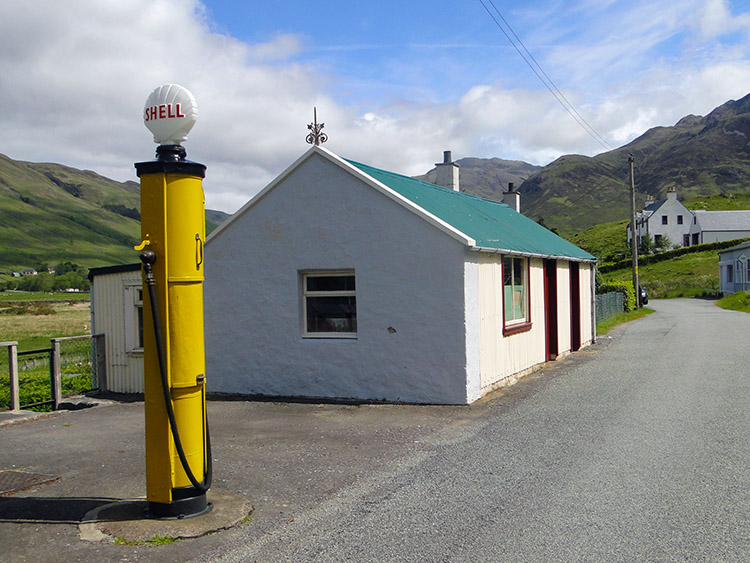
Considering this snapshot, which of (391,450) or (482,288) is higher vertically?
(482,288)

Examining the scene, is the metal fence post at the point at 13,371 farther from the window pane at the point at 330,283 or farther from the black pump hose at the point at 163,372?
the black pump hose at the point at 163,372

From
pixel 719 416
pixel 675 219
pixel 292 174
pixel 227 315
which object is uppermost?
pixel 675 219

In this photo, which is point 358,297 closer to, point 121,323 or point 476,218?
point 476,218

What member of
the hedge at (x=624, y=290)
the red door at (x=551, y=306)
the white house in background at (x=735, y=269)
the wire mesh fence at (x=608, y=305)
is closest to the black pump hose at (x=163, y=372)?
the red door at (x=551, y=306)

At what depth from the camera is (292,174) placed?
12031 millimetres

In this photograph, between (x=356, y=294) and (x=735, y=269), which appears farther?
(x=735, y=269)

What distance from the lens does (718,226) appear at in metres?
86.8

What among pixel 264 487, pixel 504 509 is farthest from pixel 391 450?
pixel 504 509

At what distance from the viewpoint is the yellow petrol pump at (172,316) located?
5.67m

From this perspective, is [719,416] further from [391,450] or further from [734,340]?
[734,340]

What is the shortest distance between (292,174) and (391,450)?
588 cm

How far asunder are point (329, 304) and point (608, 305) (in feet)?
76.2

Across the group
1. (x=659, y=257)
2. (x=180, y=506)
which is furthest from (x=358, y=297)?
(x=659, y=257)

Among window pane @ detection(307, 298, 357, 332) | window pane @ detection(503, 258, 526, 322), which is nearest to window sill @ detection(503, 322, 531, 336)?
window pane @ detection(503, 258, 526, 322)
